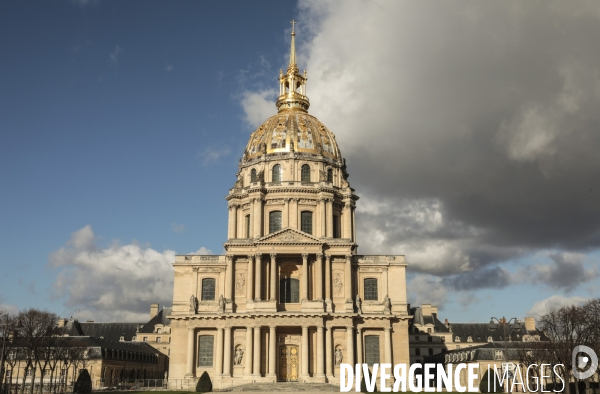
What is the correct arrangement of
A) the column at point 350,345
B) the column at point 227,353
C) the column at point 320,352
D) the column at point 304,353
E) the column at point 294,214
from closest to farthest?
the column at point 304,353
the column at point 320,352
the column at point 350,345
the column at point 227,353
the column at point 294,214


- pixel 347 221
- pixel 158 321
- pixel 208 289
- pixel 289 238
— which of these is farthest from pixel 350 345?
pixel 158 321

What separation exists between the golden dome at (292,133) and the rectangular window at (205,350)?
2292 centimetres

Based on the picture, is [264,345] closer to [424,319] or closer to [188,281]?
[188,281]

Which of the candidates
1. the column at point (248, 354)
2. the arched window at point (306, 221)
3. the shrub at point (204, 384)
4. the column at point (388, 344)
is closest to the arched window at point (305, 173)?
the arched window at point (306, 221)

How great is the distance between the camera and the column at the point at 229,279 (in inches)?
2513

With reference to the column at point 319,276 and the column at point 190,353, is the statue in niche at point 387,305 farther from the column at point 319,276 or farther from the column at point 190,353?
the column at point 190,353

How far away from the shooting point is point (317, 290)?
63031 millimetres

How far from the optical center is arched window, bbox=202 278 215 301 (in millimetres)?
65750

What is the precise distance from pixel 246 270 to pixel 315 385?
14041mm

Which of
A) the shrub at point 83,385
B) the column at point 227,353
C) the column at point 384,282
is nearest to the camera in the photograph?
the shrub at point 83,385

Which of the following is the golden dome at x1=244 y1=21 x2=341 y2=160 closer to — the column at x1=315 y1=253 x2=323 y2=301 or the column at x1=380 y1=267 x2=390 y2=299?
the column at x1=315 y1=253 x2=323 y2=301

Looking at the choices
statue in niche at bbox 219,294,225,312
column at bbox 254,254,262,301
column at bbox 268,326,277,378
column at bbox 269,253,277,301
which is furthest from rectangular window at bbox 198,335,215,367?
column at bbox 269,253,277,301

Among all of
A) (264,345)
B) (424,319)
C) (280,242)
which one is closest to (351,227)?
(280,242)

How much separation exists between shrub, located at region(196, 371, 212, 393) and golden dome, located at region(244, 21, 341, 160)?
28157 mm
